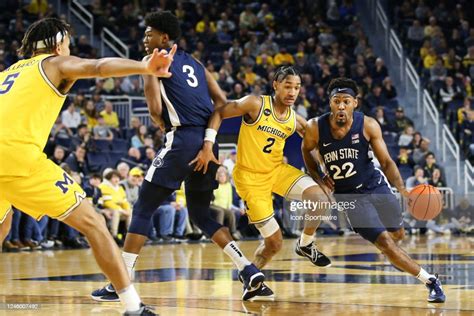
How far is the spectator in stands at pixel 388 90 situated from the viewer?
20.6m

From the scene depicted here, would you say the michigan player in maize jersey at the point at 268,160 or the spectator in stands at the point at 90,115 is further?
the spectator in stands at the point at 90,115

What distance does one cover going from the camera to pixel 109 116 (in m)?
16.6

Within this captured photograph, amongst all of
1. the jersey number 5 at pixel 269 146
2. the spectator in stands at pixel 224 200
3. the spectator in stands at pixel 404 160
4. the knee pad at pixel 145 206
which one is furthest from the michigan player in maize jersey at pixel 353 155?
the spectator in stands at pixel 404 160

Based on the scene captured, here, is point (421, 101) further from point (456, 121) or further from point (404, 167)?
point (404, 167)

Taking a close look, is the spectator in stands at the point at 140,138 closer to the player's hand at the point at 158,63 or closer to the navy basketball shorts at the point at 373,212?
the navy basketball shorts at the point at 373,212

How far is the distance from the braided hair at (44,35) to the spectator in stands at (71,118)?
10248mm

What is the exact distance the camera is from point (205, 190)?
6.92 m

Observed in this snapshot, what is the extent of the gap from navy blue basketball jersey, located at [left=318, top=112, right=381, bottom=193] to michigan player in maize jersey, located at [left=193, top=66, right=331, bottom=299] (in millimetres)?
212

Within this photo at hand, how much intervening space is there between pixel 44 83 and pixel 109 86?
12.9 metres

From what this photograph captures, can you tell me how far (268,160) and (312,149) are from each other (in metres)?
0.41

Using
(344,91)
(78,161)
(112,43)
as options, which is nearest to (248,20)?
(112,43)

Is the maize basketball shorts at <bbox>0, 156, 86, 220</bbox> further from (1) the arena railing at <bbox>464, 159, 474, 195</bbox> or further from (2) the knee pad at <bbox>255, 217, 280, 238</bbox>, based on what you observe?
(1) the arena railing at <bbox>464, 159, 474, 195</bbox>

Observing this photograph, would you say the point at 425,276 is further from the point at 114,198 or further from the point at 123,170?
the point at 123,170

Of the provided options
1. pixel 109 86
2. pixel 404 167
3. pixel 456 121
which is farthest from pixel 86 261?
pixel 456 121
